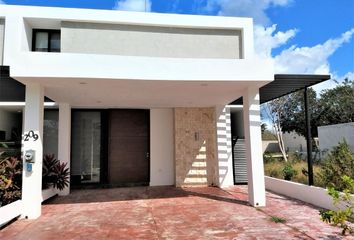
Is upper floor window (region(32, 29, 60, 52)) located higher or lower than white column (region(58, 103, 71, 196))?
higher

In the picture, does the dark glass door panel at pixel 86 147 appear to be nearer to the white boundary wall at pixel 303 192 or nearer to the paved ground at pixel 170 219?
the paved ground at pixel 170 219

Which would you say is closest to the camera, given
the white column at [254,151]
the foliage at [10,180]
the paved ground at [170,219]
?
the paved ground at [170,219]

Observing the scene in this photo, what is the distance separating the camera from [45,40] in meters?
13.2

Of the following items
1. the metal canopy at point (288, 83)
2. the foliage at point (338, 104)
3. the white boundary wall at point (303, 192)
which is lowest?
the white boundary wall at point (303, 192)

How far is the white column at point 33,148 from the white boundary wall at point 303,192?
7619 millimetres

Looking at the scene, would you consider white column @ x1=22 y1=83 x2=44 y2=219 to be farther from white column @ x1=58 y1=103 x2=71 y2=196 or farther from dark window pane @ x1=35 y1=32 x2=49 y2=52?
dark window pane @ x1=35 y1=32 x2=49 y2=52

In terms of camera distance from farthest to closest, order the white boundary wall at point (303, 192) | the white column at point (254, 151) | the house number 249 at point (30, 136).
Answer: the white column at point (254, 151)
the white boundary wall at point (303, 192)
the house number 249 at point (30, 136)

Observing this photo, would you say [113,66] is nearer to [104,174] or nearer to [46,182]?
[46,182]

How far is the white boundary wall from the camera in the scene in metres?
7.62

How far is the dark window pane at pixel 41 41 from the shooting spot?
13.0m

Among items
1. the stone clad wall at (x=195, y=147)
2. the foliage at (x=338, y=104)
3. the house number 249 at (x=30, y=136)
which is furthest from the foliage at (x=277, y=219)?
the foliage at (x=338, y=104)

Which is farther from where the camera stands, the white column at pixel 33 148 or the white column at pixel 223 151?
the white column at pixel 223 151

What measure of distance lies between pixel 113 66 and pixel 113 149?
19.4 ft

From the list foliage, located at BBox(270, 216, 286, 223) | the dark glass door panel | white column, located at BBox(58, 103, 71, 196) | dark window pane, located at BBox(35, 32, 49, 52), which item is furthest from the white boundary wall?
dark window pane, located at BBox(35, 32, 49, 52)
